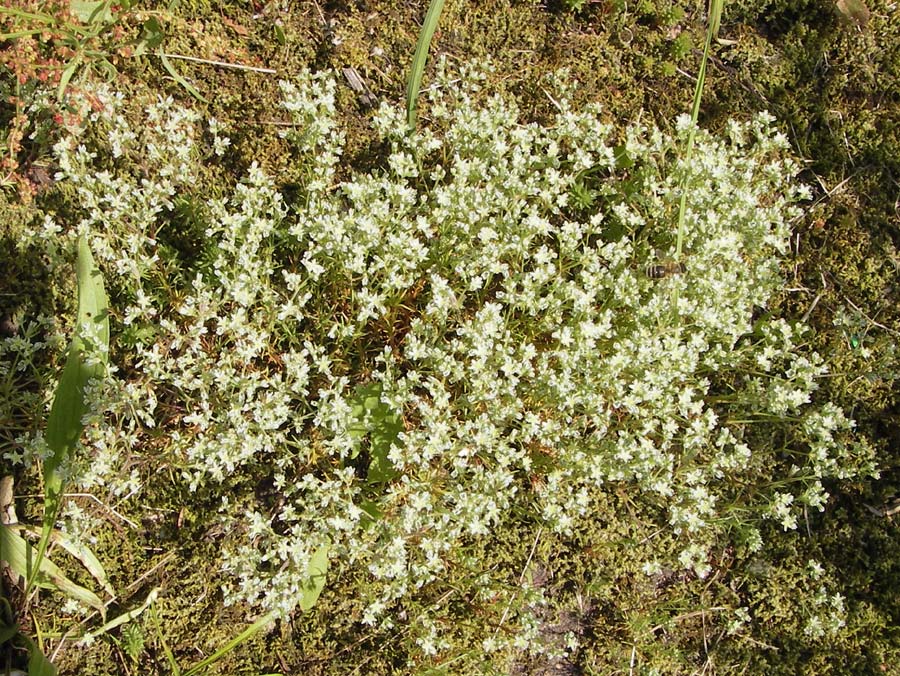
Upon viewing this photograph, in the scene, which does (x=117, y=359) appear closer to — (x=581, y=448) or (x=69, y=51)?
(x=69, y=51)

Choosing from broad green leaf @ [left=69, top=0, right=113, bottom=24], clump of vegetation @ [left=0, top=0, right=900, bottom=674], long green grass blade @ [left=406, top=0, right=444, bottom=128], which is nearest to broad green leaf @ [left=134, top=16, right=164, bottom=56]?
clump of vegetation @ [left=0, top=0, right=900, bottom=674]

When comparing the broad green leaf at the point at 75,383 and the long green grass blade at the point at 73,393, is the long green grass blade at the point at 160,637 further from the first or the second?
the broad green leaf at the point at 75,383

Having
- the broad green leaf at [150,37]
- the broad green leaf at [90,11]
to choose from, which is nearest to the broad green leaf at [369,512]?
the broad green leaf at [150,37]

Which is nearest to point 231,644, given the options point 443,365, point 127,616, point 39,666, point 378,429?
point 127,616

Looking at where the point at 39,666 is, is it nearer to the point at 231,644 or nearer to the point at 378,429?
the point at 231,644

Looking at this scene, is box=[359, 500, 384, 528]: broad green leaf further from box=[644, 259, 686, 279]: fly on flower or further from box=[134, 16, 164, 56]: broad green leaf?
box=[134, 16, 164, 56]: broad green leaf
